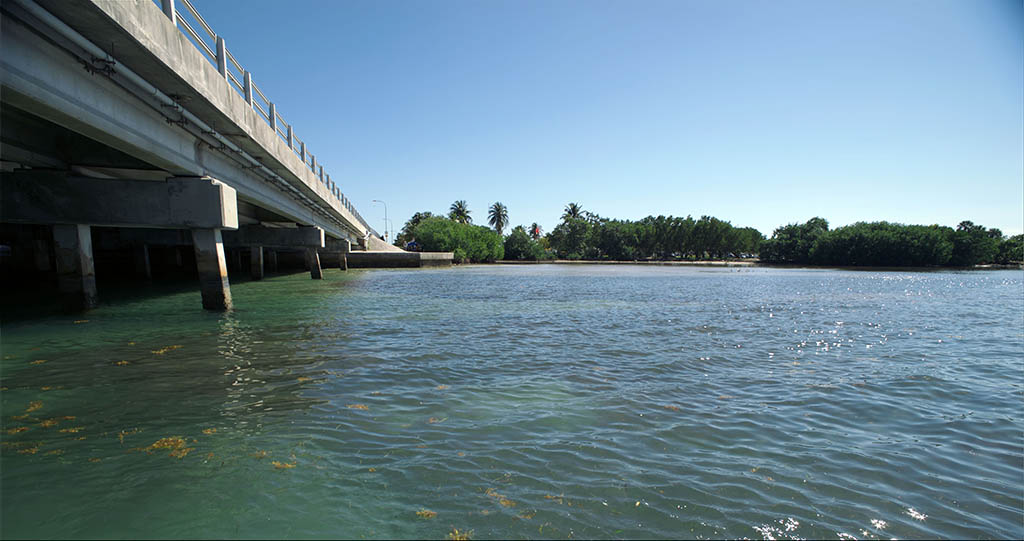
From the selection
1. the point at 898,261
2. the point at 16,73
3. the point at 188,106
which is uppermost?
the point at 188,106

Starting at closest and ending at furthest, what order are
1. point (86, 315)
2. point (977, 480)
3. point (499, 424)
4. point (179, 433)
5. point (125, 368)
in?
point (977, 480) → point (179, 433) → point (499, 424) → point (125, 368) → point (86, 315)

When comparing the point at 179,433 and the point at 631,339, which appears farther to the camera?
the point at 631,339

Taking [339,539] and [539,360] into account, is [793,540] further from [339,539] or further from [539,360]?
[539,360]

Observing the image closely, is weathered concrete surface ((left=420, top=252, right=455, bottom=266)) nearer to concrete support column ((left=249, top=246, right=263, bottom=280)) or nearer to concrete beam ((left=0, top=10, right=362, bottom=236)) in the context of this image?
concrete support column ((left=249, top=246, right=263, bottom=280))

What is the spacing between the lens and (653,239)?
12531cm

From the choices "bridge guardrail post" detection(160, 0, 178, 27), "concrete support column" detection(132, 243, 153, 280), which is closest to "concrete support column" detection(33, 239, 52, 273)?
"concrete support column" detection(132, 243, 153, 280)

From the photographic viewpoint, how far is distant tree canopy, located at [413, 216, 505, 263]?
88.1 m

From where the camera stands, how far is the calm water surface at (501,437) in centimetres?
381

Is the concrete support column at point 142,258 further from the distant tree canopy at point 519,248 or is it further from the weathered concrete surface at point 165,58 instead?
the distant tree canopy at point 519,248

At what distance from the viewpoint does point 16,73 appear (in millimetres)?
7461

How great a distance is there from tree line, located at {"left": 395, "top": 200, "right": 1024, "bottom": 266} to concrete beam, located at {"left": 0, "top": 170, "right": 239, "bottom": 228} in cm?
7298

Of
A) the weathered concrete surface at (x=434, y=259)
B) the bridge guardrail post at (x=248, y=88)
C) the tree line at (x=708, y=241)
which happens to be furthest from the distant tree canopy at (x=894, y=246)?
the bridge guardrail post at (x=248, y=88)

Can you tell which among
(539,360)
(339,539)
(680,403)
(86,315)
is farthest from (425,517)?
(86,315)

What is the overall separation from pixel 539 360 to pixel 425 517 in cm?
619
